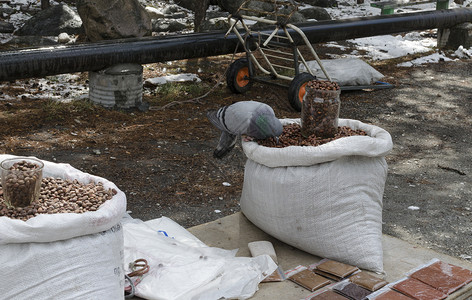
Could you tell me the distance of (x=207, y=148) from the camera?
17.6ft

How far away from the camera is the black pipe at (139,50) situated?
18.4ft

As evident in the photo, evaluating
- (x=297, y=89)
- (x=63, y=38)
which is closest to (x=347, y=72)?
(x=297, y=89)

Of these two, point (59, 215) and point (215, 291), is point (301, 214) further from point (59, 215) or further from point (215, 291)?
point (59, 215)

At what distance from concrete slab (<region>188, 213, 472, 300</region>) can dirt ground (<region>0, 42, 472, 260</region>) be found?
0.54 metres

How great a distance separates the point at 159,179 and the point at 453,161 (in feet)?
8.27

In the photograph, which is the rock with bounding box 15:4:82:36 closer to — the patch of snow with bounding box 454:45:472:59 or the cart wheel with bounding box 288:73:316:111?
the cart wheel with bounding box 288:73:316:111

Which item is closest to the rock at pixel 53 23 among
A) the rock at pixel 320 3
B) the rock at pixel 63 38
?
the rock at pixel 63 38

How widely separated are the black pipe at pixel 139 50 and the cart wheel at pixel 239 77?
236 millimetres

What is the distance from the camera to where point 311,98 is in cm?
337

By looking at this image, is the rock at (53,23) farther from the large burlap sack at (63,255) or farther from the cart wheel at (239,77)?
the large burlap sack at (63,255)

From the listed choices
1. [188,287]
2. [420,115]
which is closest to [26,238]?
[188,287]

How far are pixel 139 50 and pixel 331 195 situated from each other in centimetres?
361

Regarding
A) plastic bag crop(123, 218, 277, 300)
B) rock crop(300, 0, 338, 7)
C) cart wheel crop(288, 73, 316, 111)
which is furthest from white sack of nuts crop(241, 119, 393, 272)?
rock crop(300, 0, 338, 7)

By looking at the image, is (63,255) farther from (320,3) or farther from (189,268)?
(320,3)
